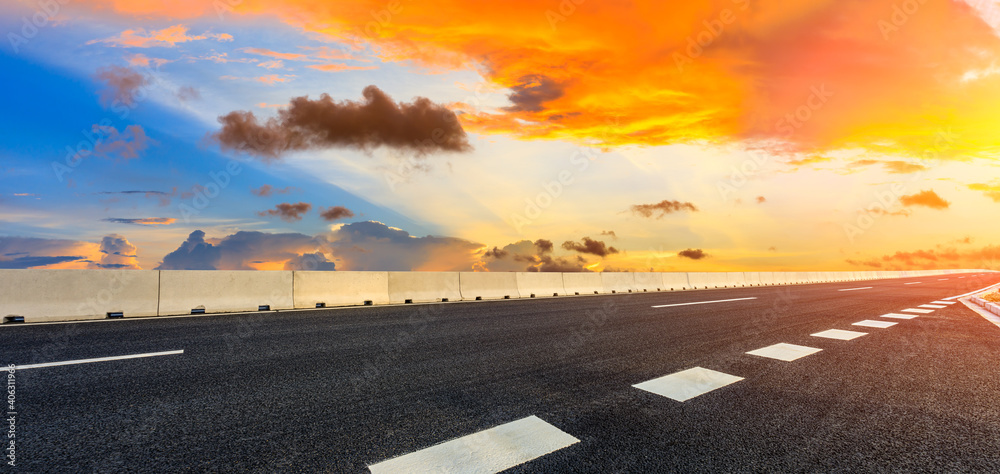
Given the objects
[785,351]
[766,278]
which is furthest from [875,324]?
[766,278]

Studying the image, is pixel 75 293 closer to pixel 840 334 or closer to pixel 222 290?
pixel 222 290

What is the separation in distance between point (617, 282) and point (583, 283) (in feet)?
7.64

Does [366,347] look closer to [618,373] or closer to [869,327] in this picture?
[618,373]

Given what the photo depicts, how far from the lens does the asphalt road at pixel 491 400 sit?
8.81 ft

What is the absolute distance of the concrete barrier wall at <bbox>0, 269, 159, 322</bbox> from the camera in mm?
8508

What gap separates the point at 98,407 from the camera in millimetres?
3494

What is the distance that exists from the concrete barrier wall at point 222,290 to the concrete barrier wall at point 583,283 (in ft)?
33.4

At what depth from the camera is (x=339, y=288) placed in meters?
12.1

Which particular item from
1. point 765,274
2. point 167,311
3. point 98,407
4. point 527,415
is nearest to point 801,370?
point 527,415

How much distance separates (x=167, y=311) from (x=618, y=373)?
9436 mm

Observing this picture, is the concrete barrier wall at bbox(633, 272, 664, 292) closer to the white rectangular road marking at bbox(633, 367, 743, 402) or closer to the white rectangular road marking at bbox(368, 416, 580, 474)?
the white rectangular road marking at bbox(633, 367, 743, 402)

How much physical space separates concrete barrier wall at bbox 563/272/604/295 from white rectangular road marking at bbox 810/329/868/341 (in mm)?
10304

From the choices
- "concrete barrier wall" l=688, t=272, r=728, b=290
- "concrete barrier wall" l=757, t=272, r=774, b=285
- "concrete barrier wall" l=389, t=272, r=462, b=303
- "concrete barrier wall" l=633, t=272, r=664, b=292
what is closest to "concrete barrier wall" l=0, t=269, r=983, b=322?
"concrete barrier wall" l=389, t=272, r=462, b=303

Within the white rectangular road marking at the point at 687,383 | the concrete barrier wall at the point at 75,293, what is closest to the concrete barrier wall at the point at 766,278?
the white rectangular road marking at the point at 687,383
